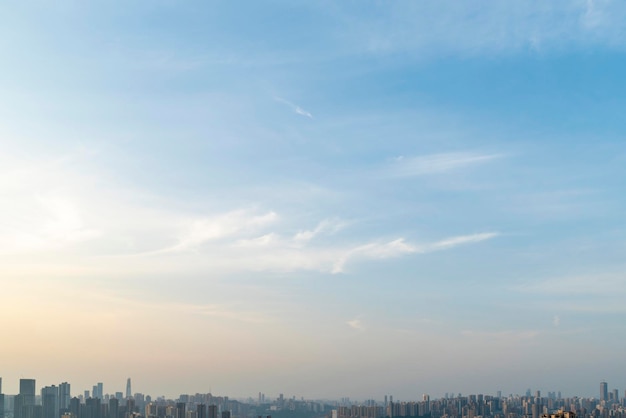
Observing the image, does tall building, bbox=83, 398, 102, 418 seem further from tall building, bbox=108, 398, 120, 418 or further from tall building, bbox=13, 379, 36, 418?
tall building, bbox=13, 379, 36, 418

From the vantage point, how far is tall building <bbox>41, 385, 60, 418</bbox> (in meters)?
94.5

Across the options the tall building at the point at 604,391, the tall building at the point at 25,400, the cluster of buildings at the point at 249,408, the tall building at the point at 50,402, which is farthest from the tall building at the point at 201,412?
the tall building at the point at 604,391

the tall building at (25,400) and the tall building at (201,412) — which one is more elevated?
the tall building at (25,400)

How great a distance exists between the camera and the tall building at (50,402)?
94.5 metres

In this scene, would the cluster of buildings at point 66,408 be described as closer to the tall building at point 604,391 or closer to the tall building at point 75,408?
the tall building at point 75,408

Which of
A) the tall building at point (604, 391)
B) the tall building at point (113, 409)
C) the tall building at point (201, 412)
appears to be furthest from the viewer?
the tall building at point (604, 391)

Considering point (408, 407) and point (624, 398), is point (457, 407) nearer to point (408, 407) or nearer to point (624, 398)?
point (408, 407)

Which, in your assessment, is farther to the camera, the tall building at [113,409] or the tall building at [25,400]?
the tall building at [113,409]

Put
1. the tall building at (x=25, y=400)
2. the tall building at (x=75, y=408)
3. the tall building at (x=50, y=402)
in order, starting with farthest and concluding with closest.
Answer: the tall building at (x=50, y=402) → the tall building at (x=75, y=408) → the tall building at (x=25, y=400)

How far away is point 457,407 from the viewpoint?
131 meters

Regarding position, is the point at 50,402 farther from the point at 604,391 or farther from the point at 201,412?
the point at 604,391

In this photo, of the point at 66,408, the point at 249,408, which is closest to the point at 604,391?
the point at 249,408

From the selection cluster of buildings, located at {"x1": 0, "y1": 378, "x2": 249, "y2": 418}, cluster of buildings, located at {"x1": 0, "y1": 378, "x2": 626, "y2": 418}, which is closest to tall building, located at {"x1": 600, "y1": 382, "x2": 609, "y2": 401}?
cluster of buildings, located at {"x1": 0, "y1": 378, "x2": 626, "y2": 418}

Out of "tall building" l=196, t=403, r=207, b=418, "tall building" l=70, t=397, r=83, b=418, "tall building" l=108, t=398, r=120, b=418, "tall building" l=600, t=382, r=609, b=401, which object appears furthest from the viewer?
"tall building" l=600, t=382, r=609, b=401
